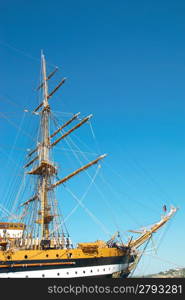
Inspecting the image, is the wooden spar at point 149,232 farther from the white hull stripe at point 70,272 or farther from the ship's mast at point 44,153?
the ship's mast at point 44,153

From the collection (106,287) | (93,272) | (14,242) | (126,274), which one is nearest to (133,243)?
(126,274)

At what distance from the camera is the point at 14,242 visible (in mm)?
32156

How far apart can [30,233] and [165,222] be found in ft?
56.3

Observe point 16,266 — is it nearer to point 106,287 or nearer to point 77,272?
point 77,272

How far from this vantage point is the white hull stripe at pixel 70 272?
2655 cm

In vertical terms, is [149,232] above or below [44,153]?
below

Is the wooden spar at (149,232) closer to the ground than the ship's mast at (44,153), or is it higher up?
closer to the ground

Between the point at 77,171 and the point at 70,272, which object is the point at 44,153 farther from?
the point at 70,272

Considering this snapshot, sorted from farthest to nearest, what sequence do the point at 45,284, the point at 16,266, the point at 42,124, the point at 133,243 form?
the point at 42,124
the point at 133,243
the point at 16,266
the point at 45,284

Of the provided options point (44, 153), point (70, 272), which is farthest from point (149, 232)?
point (44, 153)

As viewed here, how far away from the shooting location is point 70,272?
28719 mm

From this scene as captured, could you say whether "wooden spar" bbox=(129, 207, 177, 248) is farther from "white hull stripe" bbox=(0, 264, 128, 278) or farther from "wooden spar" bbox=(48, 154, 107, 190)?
"wooden spar" bbox=(48, 154, 107, 190)

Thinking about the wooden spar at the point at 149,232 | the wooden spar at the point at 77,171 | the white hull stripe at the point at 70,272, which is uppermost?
the wooden spar at the point at 77,171

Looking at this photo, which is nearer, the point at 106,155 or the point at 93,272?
the point at 93,272
